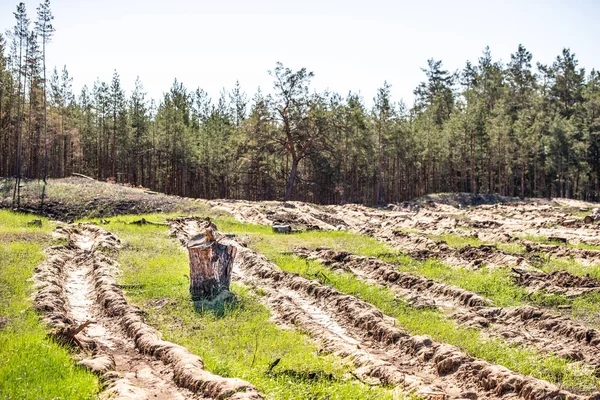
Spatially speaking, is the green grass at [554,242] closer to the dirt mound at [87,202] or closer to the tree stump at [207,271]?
the tree stump at [207,271]

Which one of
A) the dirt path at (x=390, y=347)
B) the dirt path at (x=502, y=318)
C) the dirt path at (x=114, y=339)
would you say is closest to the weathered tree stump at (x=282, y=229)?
the dirt path at (x=502, y=318)

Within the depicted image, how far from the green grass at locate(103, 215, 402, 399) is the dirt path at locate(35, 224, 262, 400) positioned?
556 millimetres

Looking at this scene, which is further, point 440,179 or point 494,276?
point 440,179

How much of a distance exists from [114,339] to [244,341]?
2534 millimetres

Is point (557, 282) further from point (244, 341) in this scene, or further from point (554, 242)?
point (554, 242)

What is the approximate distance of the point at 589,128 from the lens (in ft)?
234

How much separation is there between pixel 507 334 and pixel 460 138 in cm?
5988

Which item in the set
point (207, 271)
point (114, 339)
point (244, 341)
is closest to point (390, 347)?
point (244, 341)

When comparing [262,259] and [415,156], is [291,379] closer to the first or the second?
[262,259]

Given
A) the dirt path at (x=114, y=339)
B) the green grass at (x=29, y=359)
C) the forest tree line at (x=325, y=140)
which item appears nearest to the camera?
the green grass at (x=29, y=359)

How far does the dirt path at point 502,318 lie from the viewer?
405 inches

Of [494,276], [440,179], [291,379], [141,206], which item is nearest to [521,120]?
[440,179]

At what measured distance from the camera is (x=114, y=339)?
10.4 m

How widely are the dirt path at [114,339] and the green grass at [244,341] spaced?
0.56 metres
